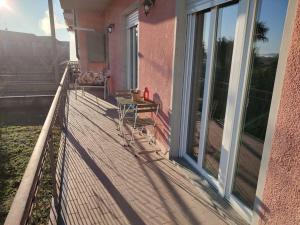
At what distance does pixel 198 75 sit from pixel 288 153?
4.84ft

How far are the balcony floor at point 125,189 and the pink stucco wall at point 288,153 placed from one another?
0.63 metres

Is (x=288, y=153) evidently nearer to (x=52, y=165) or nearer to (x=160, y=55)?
(x=52, y=165)

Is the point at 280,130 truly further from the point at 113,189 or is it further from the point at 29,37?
the point at 29,37

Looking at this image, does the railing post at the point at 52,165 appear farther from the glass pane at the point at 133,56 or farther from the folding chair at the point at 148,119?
the glass pane at the point at 133,56

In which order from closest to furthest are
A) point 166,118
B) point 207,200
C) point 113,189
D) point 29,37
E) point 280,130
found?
point 280,130, point 207,200, point 113,189, point 166,118, point 29,37

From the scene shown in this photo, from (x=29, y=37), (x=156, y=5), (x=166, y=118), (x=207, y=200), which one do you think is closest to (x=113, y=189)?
(x=207, y=200)

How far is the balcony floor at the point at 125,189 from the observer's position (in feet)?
6.84

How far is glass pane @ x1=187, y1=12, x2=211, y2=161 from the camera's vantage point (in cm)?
254

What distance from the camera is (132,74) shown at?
575 cm

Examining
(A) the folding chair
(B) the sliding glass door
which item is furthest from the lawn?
(B) the sliding glass door

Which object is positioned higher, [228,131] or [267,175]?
[228,131]

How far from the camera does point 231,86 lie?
2086mm

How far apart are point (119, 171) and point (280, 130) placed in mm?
1981

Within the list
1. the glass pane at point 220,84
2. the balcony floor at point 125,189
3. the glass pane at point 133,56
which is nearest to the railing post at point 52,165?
the balcony floor at point 125,189
